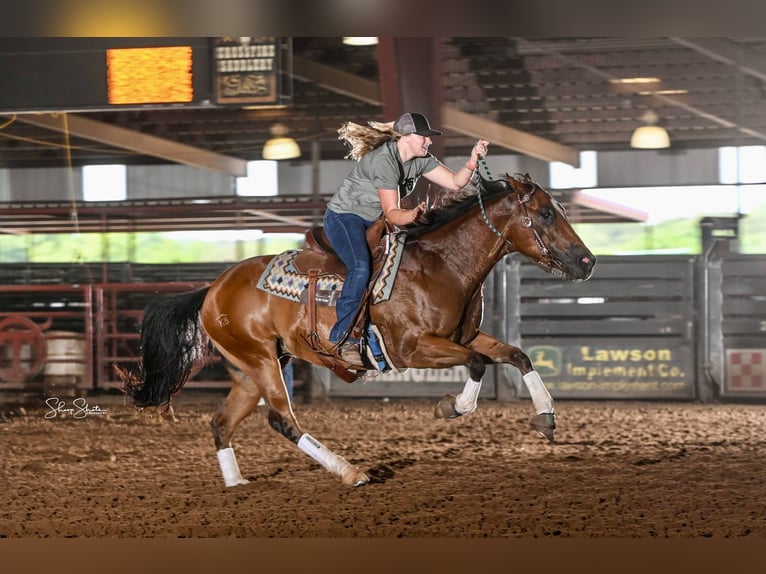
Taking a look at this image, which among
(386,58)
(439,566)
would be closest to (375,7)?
(439,566)

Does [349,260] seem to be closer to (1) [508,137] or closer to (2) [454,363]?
(2) [454,363]

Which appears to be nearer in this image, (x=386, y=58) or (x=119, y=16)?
(x=119, y=16)

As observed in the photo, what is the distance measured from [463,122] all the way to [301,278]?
497 cm

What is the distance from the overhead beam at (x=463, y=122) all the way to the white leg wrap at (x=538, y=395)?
528 cm

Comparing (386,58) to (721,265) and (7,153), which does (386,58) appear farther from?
(7,153)

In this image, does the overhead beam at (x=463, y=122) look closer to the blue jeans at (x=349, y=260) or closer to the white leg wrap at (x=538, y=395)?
the blue jeans at (x=349, y=260)

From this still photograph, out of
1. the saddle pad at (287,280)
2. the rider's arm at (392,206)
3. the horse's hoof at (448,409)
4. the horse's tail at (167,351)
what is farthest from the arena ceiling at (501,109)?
the horse's hoof at (448,409)

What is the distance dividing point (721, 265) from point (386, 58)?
2879 mm

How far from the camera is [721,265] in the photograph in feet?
24.0

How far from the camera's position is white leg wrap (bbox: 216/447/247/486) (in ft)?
13.9

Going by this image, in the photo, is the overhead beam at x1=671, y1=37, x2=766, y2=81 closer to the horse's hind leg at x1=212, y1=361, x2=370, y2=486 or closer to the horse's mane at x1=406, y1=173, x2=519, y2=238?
the horse's mane at x1=406, y1=173, x2=519, y2=238

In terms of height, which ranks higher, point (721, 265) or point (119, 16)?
point (119, 16)

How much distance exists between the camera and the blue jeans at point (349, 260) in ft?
13.0

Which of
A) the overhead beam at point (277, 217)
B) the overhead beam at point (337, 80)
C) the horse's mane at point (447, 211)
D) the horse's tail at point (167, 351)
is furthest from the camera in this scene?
the overhead beam at point (337, 80)
